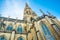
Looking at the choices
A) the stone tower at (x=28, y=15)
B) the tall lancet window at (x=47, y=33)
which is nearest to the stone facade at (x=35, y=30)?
the tall lancet window at (x=47, y=33)

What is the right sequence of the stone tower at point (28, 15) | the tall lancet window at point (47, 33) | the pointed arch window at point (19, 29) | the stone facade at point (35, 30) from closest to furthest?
the tall lancet window at point (47, 33) → the stone facade at point (35, 30) → the pointed arch window at point (19, 29) → the stone tower at point (28, 15)

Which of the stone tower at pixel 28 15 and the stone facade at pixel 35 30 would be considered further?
the stone tower at pixel 28 15

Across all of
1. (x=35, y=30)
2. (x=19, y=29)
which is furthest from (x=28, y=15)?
(x=35, y=30)

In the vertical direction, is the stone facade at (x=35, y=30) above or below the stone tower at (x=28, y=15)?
below

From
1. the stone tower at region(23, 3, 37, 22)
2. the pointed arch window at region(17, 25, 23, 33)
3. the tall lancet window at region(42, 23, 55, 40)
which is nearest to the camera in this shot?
the tall lancet window at region(42, 23, 55, 40)

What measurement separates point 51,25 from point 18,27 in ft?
34.6

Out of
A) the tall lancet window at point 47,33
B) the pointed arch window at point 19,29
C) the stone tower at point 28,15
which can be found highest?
the stone tower at point 28,15

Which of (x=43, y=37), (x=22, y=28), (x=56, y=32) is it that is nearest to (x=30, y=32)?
(x=22, y=28)

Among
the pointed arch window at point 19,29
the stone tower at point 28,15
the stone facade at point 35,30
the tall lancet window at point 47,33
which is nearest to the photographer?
the tall lancet window at point 47,33

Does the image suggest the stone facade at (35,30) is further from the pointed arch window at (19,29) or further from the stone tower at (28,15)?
the stone tower at (28,15)

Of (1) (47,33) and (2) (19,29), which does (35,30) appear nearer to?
(1) (47,33)

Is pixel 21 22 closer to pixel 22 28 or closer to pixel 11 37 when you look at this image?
pixel 22 28

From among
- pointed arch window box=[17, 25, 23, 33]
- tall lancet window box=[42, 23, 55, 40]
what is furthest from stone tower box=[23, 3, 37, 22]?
tall lancet window box=[42, 23, 55, 40]

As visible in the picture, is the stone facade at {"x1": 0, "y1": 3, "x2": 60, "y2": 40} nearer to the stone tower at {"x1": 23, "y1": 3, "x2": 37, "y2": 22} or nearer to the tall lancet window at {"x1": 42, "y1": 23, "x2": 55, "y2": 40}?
the tall lancet window at {"x1": 42, "y1": 23, "x2": 55, "y2": 40}
